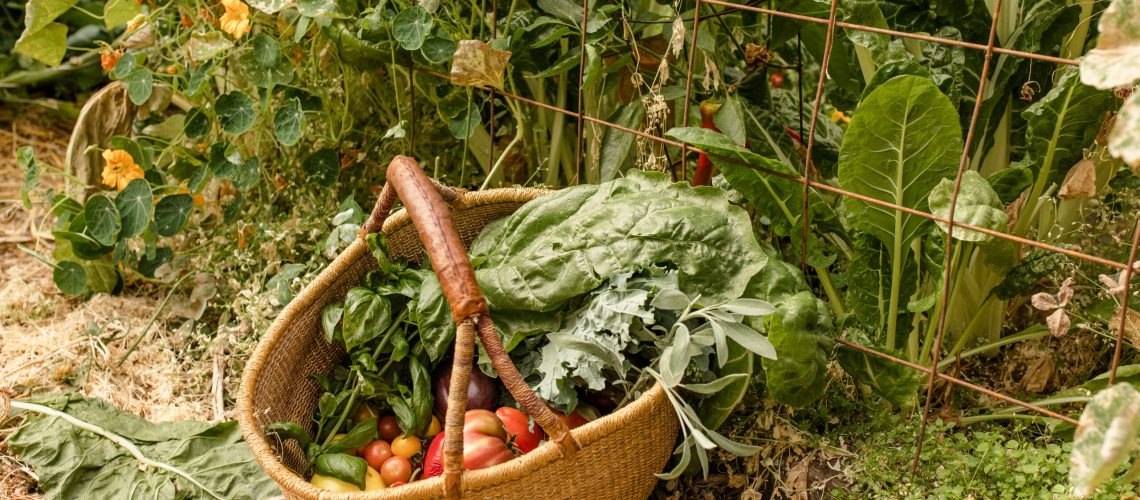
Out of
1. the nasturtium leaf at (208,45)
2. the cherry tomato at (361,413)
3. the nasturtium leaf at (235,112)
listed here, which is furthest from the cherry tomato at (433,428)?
the nasturtium leaf at (208,45)

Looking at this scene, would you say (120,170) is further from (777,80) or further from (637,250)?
(777,80)

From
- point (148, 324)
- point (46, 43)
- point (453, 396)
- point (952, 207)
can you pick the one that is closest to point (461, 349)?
point (453, 396)

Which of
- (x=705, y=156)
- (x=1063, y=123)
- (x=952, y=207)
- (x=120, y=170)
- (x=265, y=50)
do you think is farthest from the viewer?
(x=120, y=170)

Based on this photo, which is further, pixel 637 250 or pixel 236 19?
pixel 236 19

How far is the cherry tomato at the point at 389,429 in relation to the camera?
5.08 feet

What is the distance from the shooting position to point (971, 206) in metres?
1.23

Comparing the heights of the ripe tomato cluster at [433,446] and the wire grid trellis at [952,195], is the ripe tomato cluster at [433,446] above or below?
below

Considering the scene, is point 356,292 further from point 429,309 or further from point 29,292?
point 29,292

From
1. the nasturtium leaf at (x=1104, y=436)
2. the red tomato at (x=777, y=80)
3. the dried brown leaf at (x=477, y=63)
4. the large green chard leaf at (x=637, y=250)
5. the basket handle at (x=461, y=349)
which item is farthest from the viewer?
the red tomato at (x=777, y=80)

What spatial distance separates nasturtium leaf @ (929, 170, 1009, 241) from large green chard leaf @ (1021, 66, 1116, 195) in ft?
0.58

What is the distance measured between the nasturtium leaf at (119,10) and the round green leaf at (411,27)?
72cm

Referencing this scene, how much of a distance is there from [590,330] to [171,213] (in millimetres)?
1183

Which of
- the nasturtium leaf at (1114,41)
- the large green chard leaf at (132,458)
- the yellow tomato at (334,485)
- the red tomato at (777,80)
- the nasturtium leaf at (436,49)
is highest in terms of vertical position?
the nasturtium leaf at (1114,41)

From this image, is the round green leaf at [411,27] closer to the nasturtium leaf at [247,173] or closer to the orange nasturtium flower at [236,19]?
the orange nasturtium flower at [236,19]
